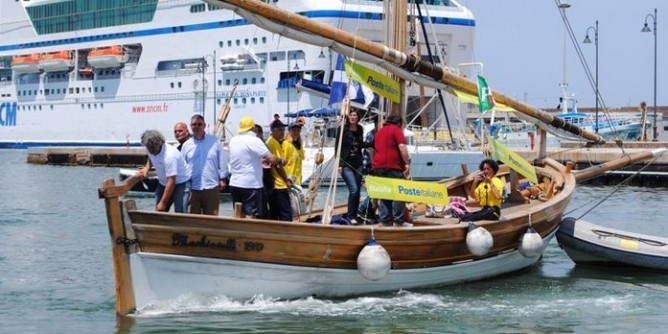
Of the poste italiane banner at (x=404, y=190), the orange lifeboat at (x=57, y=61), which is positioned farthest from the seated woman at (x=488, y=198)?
the orange lifeboat at (x=57, y=61)

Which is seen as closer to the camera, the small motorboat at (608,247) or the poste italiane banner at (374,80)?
the poste italiane banner at (374,80)

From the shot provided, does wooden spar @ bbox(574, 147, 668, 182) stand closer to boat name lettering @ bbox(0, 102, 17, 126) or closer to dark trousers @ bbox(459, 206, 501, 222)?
dark trousers @ bbox(459, 206, 501, 222)

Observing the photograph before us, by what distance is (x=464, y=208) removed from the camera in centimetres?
Result: 1509

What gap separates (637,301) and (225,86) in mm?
49800

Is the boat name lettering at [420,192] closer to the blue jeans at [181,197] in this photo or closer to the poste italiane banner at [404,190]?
the poste italiane banner at [404,190]

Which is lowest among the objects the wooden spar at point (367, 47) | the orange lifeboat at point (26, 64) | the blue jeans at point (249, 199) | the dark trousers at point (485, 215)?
the dark trousers at point (485, 215)

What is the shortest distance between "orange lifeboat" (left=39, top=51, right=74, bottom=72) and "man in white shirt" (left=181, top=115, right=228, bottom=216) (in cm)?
6436

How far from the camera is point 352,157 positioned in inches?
559

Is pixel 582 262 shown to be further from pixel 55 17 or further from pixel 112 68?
pixel 55 17

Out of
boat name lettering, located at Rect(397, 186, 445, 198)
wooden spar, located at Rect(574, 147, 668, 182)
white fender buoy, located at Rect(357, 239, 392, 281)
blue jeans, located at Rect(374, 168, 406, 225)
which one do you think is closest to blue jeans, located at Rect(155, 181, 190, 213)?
white fender buoy, located at Rect(357, 239, 392, 281)

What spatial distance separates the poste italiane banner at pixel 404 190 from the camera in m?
12.7

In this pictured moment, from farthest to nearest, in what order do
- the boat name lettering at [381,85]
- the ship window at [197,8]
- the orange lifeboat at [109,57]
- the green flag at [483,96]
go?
the orange lifeboat at [109,57] → the ship window at [197,8] → the green flag at [483,96] → the boat name lettering at [381,85]

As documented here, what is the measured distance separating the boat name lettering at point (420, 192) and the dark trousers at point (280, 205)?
4.53 feet

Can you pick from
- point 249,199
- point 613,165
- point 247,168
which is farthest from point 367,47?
point 613,165
